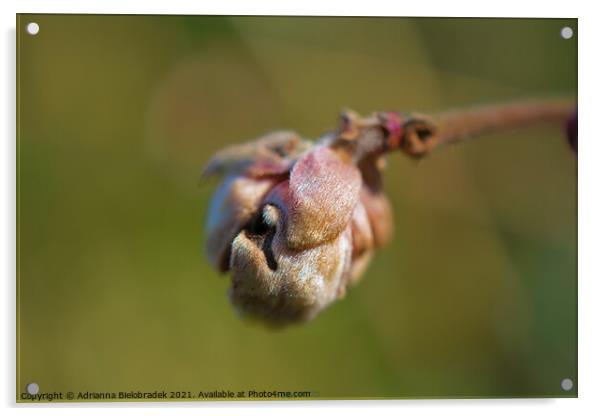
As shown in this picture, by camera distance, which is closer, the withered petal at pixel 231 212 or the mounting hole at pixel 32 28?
the withered petal at pixel 231 212

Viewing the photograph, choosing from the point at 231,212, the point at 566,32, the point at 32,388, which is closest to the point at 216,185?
the point at 231,212

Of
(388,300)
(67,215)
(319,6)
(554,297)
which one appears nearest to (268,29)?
(319,6)

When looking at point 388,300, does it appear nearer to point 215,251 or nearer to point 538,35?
point 538,35

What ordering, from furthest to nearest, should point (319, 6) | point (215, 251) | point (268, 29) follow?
point (268, 29), point (319, 6), point (215, 251)

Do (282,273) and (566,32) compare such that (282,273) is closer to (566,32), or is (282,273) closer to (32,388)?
(32,388)

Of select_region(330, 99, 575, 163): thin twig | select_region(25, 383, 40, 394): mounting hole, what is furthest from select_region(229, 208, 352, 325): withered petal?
select_region(25, 383, 40, 394): mounting hole

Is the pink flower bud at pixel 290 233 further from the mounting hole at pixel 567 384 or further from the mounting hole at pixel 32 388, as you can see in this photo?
the mounting hole at pixel 567 384

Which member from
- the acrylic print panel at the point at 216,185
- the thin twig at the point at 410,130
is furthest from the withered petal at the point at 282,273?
the acrylic print panel at the point at 216,185

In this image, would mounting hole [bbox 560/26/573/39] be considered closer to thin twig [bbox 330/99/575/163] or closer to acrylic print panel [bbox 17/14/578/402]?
acrylic print panel [bbox 17/14/578/402]
